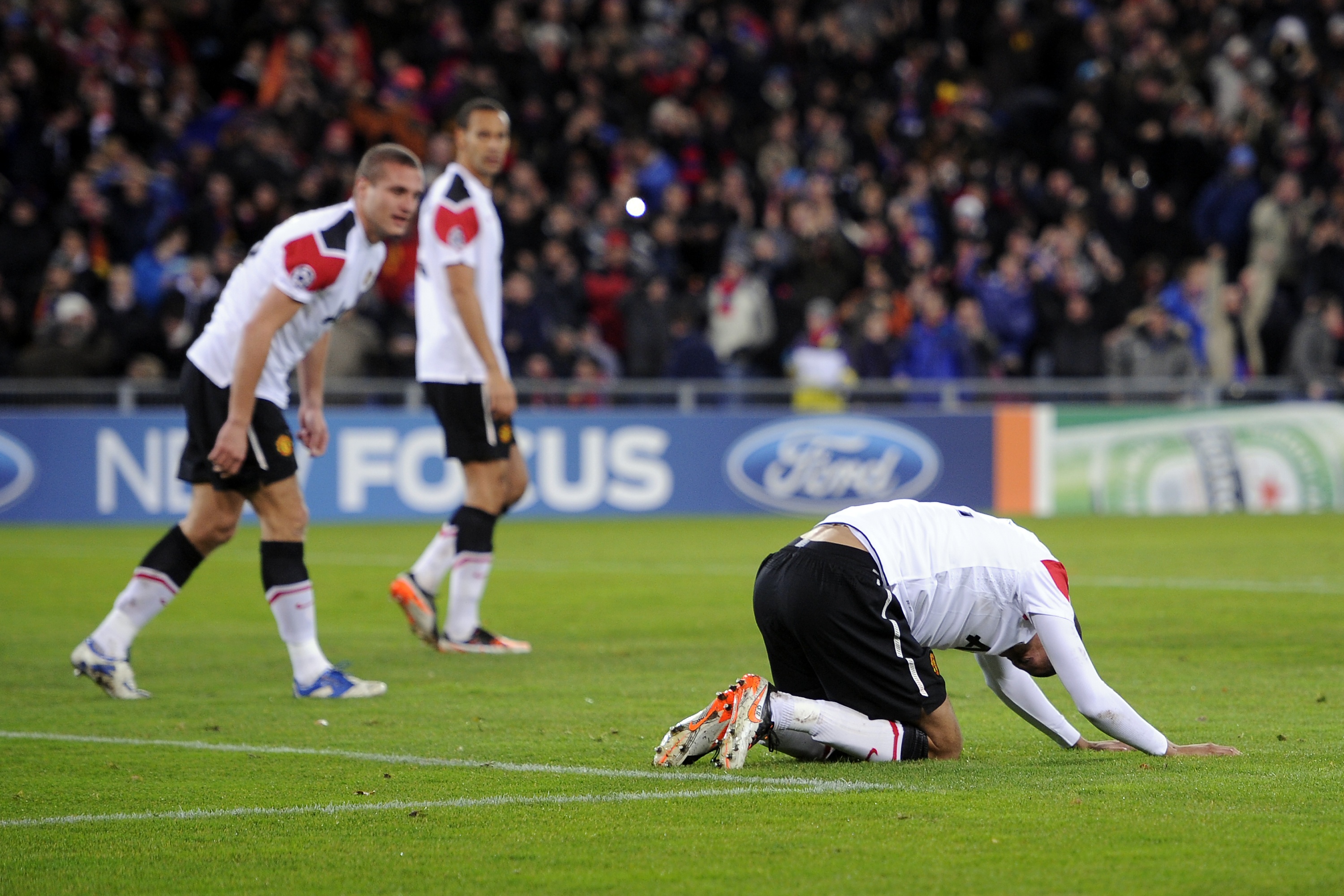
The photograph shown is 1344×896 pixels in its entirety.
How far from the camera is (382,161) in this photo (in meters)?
7.86

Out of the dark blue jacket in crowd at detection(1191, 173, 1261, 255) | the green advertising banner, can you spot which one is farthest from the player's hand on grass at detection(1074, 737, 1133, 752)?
the dark blue jacket in crowd at detection(1191, 173, 1261, 255)

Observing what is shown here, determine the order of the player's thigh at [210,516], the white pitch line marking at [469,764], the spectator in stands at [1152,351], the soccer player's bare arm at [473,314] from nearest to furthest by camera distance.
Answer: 1. the white pitch line marking at [469,764]
2. the player's thigh at [210,516]
3. the soccer player's bare arm at [473,314]
4. the spectator in stands at [1152,351]

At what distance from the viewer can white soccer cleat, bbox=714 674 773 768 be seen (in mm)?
5750

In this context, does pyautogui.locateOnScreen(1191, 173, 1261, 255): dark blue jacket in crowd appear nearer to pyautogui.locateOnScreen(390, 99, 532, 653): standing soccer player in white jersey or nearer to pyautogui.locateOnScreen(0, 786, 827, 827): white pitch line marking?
pyautogui.locateOnScreen(390, 99, 532, 653): standing soccer player in white jersey

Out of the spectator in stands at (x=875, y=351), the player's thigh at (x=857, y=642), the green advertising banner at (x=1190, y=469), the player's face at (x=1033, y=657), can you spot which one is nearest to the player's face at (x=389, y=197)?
the player's thigh at (x=857, y=642)

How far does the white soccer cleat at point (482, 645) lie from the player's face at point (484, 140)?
2336 mm

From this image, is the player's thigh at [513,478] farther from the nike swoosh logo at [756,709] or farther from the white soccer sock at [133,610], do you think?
the nike swoosh logo at [756,709]

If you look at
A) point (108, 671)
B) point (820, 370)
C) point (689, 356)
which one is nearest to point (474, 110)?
point (108, 671)

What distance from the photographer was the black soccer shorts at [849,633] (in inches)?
226

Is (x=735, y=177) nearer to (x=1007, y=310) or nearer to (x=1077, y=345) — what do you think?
(x=1007, y=310)

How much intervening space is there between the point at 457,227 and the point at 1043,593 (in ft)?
15.1

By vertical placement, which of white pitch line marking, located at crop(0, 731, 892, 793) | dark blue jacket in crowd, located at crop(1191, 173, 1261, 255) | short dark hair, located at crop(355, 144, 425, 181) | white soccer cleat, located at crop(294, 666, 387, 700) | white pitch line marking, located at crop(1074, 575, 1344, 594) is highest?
dark blue jacket in crowd, located at crop(1191, 173, 1261, 255)

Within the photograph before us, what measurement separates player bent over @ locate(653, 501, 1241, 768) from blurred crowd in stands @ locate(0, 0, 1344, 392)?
43.3 feet

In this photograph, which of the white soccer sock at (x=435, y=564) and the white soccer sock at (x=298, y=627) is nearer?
the white soccer sock at (x=298, y=627)
